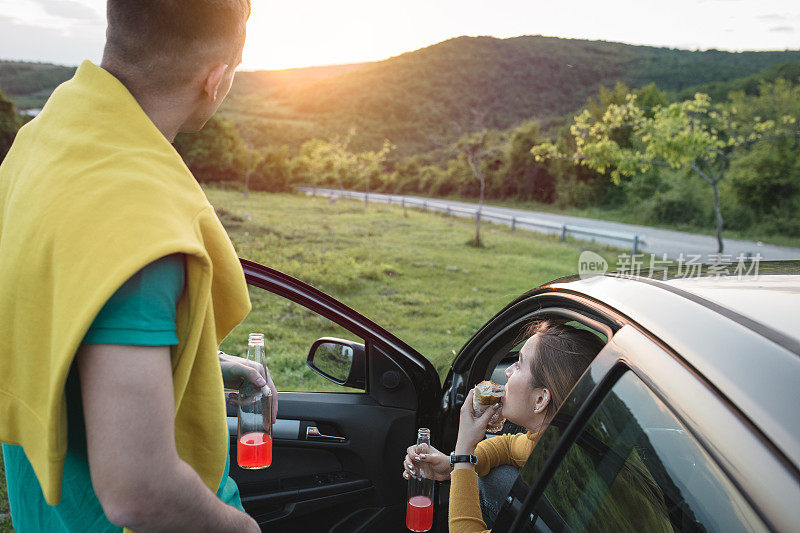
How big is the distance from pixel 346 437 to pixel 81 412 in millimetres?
1521

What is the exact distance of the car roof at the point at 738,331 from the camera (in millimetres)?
849

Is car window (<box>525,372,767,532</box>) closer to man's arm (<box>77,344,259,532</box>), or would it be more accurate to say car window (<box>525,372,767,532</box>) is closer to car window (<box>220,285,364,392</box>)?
man's arm (<box>77,344,259,532</box>)

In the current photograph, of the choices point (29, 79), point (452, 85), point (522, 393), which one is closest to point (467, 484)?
point (522, 393)

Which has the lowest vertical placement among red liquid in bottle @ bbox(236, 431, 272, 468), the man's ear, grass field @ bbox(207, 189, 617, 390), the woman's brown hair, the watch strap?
grass field @ bbox(207, 189, 617, 390)

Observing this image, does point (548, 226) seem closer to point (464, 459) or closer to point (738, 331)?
point (464, 459)

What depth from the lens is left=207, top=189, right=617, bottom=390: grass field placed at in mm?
7984

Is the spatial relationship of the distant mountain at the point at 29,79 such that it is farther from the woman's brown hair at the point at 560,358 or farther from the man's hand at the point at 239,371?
the woman's brown hair at the point at 560,358

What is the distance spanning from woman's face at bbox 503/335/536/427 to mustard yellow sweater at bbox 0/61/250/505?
1.01 meters

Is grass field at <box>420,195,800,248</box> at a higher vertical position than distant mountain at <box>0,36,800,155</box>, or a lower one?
lower

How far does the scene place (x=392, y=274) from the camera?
1249 centimetres

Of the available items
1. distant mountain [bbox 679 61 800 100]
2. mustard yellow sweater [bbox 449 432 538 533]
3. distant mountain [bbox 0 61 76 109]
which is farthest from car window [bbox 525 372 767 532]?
distant mountain [bbox 679 61 800 100]

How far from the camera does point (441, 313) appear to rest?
31.0 feet

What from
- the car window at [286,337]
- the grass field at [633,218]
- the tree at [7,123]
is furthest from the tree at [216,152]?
the car window at [286,337]

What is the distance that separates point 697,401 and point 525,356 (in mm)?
880
